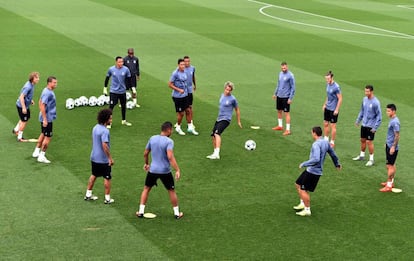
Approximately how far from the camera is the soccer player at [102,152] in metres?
15.2

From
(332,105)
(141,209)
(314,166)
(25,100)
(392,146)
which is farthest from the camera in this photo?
(332,105)

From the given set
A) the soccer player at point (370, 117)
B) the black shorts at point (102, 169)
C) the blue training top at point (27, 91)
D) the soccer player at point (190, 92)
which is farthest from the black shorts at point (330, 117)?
the blue training top at point (27, 91)

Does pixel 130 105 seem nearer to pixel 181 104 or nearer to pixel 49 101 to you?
pixel 181 104

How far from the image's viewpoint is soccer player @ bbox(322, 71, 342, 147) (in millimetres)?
21047

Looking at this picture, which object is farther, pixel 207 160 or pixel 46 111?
pixel 207 160

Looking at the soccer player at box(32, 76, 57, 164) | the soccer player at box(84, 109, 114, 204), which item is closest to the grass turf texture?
the soccer player at box(32, 76, 57, 164)

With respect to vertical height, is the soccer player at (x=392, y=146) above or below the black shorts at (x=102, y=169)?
above

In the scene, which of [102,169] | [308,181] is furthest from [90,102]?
[308,181]

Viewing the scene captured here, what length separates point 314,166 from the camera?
50.6 feet

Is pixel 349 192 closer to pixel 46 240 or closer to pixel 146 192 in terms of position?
pixel 146 192

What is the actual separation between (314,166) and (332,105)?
6.43 metres

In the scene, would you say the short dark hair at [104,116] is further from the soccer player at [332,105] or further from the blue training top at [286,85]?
the blue training top at [286,85]

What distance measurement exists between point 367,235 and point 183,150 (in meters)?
7.06

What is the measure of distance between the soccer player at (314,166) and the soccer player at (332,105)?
18.0ft
